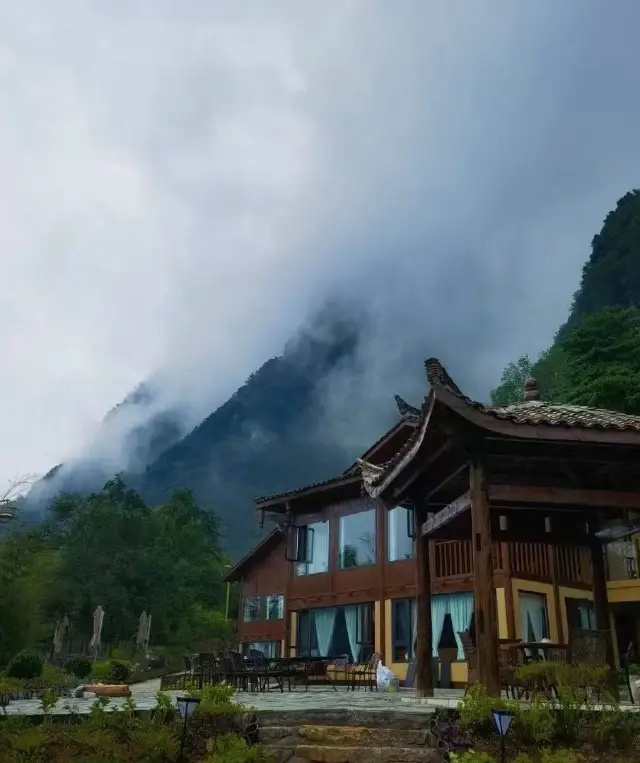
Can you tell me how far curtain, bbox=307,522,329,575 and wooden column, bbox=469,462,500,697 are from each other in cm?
1477

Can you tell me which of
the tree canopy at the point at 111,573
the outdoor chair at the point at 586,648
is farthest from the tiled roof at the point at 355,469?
the tree canopy at the point at 111,573

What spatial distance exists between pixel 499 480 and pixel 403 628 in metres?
12.1

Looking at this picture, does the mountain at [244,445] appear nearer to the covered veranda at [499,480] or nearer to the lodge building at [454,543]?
the lodge building at [454,543]

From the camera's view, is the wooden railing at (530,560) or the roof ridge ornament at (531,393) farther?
the wooden railing at (530,560)

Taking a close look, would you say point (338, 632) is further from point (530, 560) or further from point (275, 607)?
point (530, 560)

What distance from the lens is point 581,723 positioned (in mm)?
5770

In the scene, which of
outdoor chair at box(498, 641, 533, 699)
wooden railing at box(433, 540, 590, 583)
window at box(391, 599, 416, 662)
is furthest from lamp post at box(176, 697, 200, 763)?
window at box(391, 599, 416, 662)

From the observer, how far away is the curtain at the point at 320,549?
21.8 metres

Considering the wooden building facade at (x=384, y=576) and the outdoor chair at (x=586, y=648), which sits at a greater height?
the wooden building facade at (x=384, y=576)

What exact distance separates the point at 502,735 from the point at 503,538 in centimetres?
464

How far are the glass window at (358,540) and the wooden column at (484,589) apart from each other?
1316cm

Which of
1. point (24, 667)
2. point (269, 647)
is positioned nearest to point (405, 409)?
point (24, 667)

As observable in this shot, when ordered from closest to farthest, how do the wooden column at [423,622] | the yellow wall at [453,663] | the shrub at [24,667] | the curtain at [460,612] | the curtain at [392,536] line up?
the wooden column at [423,622]
the shrub at [24,667]
the yellow wall at [453,663]
the curtain at [460,612]
the curtain at [392,536]

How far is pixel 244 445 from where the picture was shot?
107812 mm
